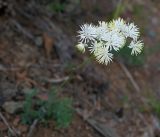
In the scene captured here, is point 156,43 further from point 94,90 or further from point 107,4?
point 94,90

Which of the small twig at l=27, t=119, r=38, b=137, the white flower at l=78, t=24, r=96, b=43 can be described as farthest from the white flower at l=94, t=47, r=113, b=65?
the small twig at l=27, t=119, r=38, b=137

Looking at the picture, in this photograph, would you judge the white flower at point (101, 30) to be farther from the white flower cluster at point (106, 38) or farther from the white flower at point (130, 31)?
the white flower at point (130, 31)

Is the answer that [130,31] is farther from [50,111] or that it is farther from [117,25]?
[50,111]

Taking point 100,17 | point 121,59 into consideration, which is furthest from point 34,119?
point 100,17

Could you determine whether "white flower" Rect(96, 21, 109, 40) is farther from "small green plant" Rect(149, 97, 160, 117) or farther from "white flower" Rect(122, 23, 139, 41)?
"small green plant" Rect(149, 97, 160, 117)

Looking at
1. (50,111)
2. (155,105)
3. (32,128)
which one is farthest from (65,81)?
(155,105)

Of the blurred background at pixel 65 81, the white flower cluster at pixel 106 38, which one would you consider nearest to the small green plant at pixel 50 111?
the blurred background at pixel 65 81
